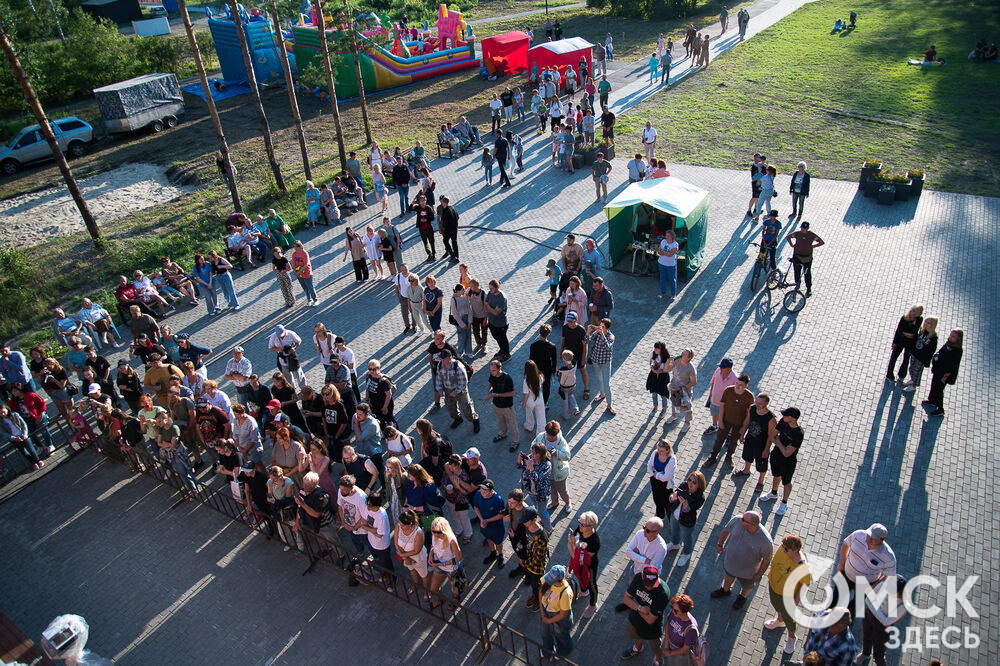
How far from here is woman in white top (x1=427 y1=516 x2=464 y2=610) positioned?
697cm

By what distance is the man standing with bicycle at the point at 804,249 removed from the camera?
12.6m

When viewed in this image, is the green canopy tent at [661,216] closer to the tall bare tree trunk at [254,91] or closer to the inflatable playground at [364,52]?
the tall bare tree trunk at [254,91]

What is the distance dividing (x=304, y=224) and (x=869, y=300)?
50.0ft

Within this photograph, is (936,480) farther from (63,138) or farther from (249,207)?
(63,138)

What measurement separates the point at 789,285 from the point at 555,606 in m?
10.00

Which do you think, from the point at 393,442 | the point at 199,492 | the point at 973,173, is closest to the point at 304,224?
the point at 199,492

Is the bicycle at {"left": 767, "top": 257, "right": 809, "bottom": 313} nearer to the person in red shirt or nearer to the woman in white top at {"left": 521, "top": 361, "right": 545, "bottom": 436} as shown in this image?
the woman in white top at {"left": 521, "top": 361, "right": 545, "bottom": 436}

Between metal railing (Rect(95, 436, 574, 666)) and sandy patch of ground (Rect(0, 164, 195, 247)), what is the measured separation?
52.8 feet

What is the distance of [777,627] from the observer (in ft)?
22.6

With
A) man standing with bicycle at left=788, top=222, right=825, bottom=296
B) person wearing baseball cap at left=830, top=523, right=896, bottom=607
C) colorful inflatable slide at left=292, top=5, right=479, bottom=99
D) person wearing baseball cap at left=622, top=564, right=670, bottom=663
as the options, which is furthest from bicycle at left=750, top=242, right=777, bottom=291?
colorful inflatable slide at left=292, top=5, right=479, bottom=99

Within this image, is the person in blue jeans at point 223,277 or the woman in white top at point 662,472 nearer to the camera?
the woman in white top at point 662,472

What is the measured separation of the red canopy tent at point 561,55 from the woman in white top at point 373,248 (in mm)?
17553

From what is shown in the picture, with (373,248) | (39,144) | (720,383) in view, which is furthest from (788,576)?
(39,144)

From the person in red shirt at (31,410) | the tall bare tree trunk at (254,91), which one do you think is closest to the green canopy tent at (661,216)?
the person in red shirt at (31,410)
